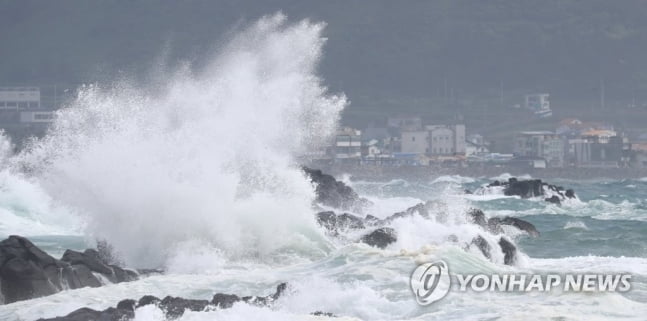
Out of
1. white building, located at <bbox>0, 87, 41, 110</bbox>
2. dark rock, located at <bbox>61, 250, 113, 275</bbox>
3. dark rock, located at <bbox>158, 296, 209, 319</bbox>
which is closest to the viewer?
dark rock, located at <bbox>158, 296, 209, 319</bbox>

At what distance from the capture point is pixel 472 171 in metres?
96.5

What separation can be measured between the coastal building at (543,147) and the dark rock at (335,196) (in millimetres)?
61063

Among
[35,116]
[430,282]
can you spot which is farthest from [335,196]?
[35,116]

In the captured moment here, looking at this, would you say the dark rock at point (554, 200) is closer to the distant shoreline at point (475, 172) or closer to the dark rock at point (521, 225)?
the dark rock at point (521, 225)

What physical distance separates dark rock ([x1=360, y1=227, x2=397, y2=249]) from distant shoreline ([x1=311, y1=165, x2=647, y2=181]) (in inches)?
2772

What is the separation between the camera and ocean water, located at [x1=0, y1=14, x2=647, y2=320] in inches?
653

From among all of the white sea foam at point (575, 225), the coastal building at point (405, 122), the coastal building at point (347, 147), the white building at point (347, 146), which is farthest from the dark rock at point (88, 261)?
the coastal building at point (405, 122)

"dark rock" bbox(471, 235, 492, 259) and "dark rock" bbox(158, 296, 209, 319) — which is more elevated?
"dark rock" bbox(471, 235, 492, 259)

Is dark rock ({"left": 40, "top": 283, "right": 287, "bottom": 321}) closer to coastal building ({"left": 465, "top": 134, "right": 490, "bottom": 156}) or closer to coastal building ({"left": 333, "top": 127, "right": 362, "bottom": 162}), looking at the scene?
coastal building ({"left": 333, "top": 127, "right": 362, "bottom": 162})

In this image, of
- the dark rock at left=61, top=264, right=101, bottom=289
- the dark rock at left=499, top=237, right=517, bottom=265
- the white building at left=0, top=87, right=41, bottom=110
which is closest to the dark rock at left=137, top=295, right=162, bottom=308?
the dark rock at left=61, top=264, right=101, bottom=289

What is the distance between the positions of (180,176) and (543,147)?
8087cm

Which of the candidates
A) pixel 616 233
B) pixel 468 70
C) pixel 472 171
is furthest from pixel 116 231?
pixel 468 70

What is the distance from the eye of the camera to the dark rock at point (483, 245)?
21625 mm

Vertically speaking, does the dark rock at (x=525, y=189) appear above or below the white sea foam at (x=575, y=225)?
above
